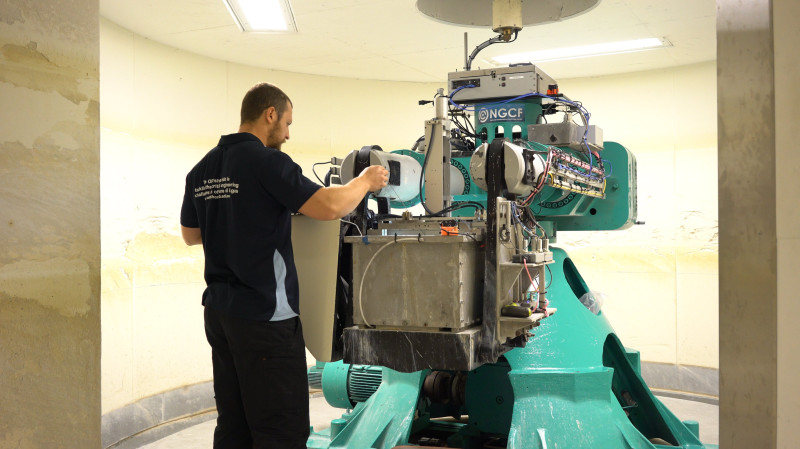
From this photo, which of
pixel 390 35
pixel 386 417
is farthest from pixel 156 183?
pixel 386 417

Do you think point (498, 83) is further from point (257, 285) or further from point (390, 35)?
point (257, 285)

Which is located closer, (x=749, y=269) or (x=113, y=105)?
(x=749, y=269)

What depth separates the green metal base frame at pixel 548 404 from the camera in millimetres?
3311

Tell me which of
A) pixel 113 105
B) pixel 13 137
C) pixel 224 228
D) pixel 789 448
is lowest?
pixel 789 448

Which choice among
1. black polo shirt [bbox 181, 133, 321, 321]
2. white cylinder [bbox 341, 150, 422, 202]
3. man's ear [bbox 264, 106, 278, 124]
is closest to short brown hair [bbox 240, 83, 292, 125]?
man's ear [bbox 264, 106, 278, 124]

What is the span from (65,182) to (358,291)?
134cm

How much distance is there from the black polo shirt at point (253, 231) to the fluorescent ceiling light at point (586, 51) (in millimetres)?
3557

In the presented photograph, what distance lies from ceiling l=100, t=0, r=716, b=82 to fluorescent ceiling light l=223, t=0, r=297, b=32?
0.06m

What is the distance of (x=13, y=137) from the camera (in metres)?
1.55

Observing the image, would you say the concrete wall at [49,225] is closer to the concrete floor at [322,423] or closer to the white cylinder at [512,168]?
the white cylinder at [512,168]

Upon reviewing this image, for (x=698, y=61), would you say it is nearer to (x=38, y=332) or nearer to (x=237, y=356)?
(x=237, y=356)

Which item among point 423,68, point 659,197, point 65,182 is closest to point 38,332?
point 65,182

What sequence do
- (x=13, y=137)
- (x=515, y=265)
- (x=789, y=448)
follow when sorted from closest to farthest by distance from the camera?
(x=789, y=448), (x=13, y=137), (x=515, y=265)

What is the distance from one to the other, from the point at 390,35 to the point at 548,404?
276 centimetres
